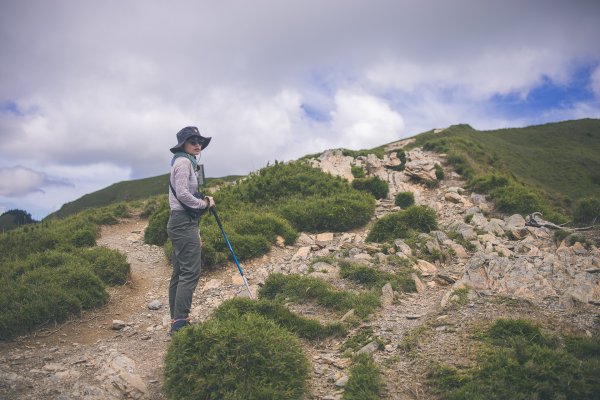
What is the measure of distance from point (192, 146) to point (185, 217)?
1.31m

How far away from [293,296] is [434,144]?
21371mm

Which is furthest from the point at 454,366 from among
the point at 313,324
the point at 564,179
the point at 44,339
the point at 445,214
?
the point at 564,179

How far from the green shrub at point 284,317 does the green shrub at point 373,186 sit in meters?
11.4

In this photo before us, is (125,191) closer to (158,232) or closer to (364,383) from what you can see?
(158,232)

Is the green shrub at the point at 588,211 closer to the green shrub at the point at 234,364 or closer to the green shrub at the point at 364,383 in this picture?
the green shrub at the point at 364,383

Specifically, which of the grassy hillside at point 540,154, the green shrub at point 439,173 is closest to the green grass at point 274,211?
the green shrub at point 439,173

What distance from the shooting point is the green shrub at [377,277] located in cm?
852

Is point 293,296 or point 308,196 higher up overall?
point 308,196

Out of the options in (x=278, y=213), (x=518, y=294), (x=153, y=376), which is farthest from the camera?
(x=278, y=213)

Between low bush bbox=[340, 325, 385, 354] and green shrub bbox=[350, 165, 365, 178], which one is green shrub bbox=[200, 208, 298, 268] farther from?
green shrub bbox=[350, 165, 365, 178]

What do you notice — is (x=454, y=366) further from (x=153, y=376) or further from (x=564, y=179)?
(x=564, y=179)

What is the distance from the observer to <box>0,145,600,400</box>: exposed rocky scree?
536cm

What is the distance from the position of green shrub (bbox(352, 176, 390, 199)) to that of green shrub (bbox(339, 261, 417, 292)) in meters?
8.63

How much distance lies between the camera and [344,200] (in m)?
14.4
